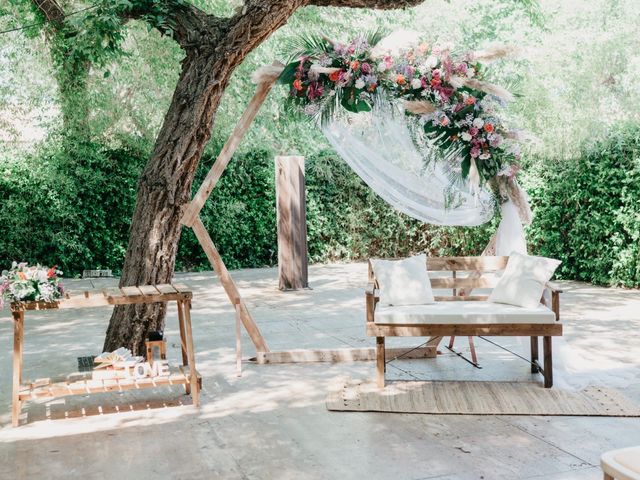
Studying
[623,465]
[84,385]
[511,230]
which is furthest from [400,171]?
[623,465]

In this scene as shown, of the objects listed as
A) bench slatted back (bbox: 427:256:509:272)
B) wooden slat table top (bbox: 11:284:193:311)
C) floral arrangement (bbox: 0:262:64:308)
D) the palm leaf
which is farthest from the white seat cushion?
floral arrangement (bbox: 0:262:64:308)

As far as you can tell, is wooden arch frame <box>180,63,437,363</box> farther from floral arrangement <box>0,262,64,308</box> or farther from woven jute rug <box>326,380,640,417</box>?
floral arrangement <box>0,262,64,308</box>

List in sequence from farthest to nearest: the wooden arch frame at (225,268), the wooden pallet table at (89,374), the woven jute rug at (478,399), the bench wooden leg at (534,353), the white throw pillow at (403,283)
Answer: the wooden arch frame at (225,268) < the bench wooden leg at (534,353) < the white throw pillow at (403,283) < the woven jute rug at (478,399) < the wooden pallet table at (89,374)

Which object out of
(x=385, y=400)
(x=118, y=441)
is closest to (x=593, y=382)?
(x=385, y=400)

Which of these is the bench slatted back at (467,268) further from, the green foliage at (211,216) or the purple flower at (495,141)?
the green foliage at (211,216)

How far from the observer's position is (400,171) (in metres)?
5.88

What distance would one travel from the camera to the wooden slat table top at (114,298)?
13.6 ft

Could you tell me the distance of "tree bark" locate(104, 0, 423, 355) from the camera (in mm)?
5180

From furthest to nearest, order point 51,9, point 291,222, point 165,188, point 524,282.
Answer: point 291,222
point 51,9
point 165,188
point 524,282

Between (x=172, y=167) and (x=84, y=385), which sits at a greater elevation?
(x=172, y=167)

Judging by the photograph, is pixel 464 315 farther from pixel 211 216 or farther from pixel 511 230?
pixel 211 216

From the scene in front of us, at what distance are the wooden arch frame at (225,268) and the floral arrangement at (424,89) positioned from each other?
0.28 meters

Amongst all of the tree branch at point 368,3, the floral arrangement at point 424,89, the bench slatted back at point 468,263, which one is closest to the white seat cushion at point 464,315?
the bench slatted back at point 468,263

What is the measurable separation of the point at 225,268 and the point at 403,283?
1.32 metres
